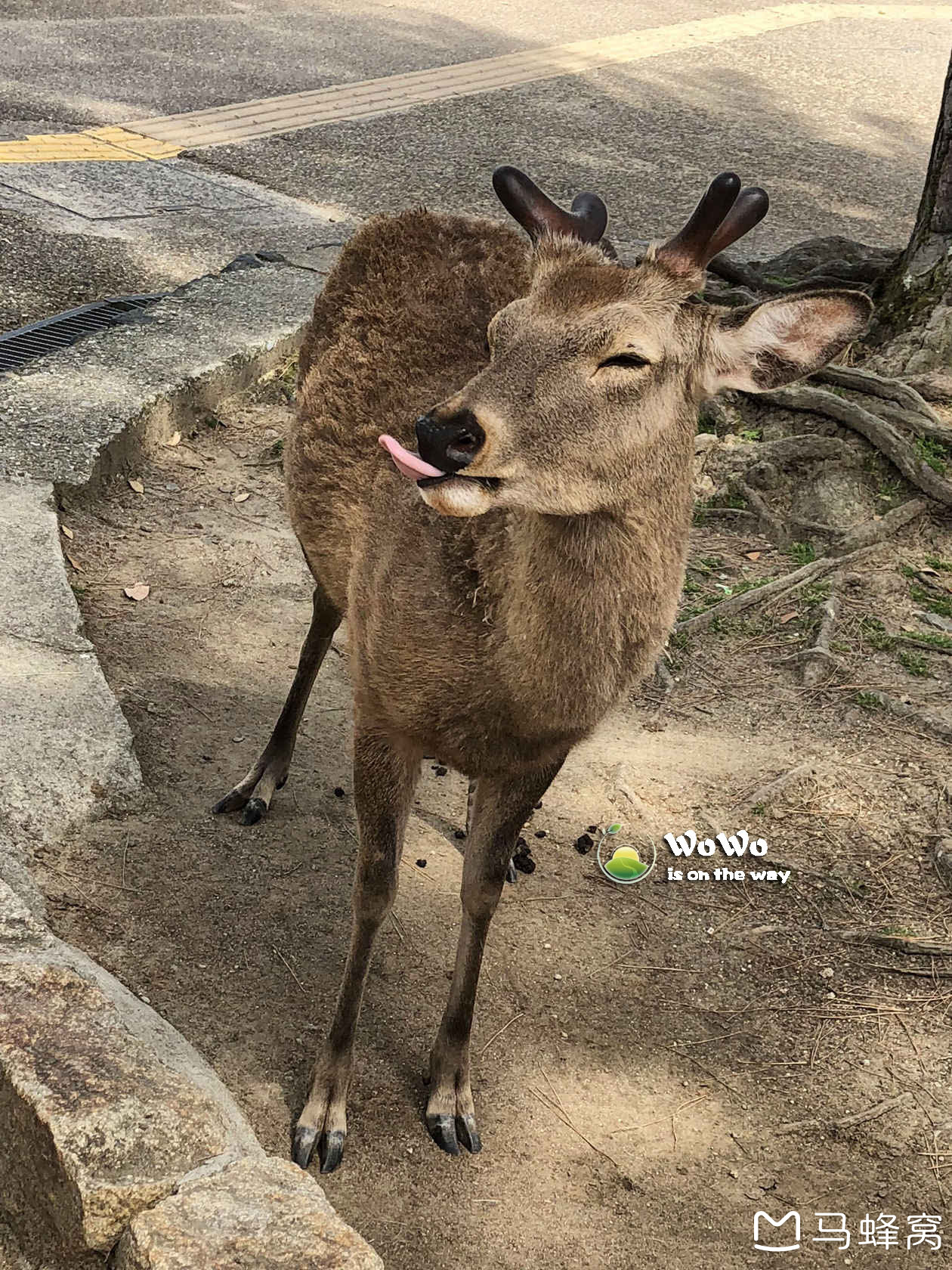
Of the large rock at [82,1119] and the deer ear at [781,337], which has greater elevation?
the deer ear at [781,337]

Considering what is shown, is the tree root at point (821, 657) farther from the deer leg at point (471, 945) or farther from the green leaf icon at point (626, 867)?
the deer leg at point (471, 945)

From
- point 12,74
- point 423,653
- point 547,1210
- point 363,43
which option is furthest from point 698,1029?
point 363,43

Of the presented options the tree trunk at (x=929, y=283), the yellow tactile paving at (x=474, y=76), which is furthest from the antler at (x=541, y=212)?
the yellow tactile paving at (x=474, y=76)

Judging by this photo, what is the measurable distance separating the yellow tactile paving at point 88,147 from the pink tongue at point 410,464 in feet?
23.8

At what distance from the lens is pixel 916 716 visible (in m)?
5.07

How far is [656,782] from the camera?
4781 mm

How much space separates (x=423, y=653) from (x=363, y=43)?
36.4 ft

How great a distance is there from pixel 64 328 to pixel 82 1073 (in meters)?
4.87

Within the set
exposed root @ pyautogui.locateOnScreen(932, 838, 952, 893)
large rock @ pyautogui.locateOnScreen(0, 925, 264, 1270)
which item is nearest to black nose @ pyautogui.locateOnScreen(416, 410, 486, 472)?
large rock @ pyautogui.locateOnScreen(0, 925, 264, 1270)

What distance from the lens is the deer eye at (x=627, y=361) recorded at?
2.80 meters

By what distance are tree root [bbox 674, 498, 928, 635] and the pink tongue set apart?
3.04 meters

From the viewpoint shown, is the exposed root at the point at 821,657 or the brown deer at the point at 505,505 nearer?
the brown deer at the point at 505,505

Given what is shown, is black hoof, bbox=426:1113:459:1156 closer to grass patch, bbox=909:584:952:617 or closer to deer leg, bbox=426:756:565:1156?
deer leg, bbox=426:756:565:1156

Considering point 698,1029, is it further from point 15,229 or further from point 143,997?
point 15,229
